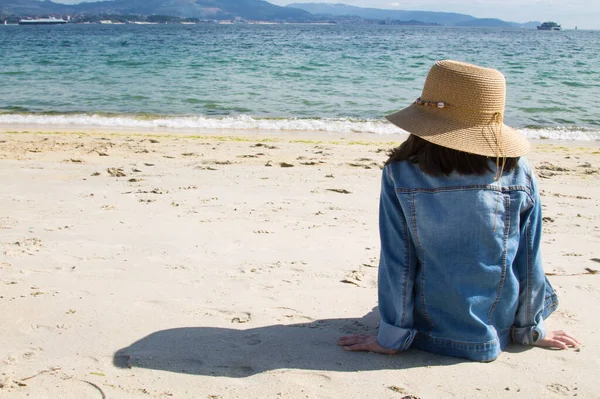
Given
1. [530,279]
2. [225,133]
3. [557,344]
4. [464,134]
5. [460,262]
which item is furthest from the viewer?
[225,133]

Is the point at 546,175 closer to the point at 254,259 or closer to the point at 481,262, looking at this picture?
the point at 254,259

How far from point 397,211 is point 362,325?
71 centimetres

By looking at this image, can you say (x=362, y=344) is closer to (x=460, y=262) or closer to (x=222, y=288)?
(x=460, y=262)

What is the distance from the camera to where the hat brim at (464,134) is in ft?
6.99

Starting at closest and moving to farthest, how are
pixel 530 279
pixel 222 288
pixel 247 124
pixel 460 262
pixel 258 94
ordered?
pixel 460 262, pixel 530 279, pixel 222 288, pixel 247 124, pixel 258 94

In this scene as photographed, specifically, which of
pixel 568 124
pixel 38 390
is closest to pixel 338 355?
pixel 38 390

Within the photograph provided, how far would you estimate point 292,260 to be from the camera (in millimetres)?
3617

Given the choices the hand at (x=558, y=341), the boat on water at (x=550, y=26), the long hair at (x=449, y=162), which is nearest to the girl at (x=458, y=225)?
the long hair at (x=449, y=162)

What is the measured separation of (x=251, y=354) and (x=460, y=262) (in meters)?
0.90

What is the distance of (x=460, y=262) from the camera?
7.46 ft

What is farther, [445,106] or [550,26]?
[550,26]

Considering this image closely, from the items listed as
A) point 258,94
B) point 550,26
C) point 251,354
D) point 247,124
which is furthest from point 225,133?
point 550,26

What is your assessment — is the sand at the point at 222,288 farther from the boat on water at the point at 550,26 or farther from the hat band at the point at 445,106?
the boat on water at the point at 550,26

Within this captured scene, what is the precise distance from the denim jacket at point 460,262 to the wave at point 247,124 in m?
7.91
